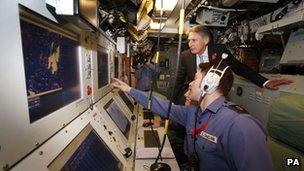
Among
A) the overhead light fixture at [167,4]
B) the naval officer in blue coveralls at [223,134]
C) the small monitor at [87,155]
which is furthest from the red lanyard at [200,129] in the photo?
the overhead light fixture at [167,4]

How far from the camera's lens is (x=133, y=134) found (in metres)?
2.51

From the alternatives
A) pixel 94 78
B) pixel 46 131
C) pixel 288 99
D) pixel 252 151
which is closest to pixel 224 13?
pixel 288 99

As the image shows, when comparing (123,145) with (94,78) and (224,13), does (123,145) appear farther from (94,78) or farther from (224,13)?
(224,13)

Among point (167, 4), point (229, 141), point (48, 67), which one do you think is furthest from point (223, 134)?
point (167, 4)

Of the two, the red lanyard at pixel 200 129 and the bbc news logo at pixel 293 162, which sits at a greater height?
the red lanyard at pixel 200 129

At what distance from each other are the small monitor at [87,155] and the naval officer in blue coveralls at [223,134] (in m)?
0.60

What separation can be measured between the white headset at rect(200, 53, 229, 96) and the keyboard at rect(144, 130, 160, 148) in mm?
894

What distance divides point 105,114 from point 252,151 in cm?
123

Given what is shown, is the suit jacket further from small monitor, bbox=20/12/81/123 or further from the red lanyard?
small monitor, bbox=20/12/81/123

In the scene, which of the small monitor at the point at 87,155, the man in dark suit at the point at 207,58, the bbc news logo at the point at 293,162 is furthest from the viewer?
the man in dark suit at the point at 207,58

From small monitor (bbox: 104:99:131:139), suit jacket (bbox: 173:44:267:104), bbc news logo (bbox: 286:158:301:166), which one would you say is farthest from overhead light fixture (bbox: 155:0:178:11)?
bbc news logo (bbox: 286:158:301:166)

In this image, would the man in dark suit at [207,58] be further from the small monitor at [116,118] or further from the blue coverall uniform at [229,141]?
the blue coverall uniform at [229,141]

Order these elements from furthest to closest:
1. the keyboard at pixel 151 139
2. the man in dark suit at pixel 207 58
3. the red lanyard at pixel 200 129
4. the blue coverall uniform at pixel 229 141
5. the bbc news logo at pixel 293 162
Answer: the man in dark suit at pixel 207 58 → the keyboard at pixel 151 139 → the bbc news logo at pixel 293 162 → the red lanyard at pixel 200 129 → the blue coverall uniform at pixel 229 141

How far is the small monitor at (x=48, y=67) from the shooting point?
0.87 meters
